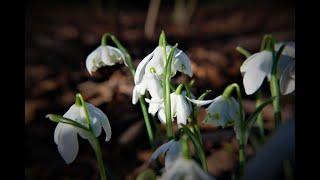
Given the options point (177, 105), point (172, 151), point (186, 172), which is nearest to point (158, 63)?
point (177, 105)

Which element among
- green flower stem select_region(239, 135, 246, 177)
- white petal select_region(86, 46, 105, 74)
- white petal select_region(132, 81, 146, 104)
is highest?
white petal select_region(86, 46, 105, 74)

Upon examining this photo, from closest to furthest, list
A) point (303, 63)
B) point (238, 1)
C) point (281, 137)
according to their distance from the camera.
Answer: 1. point (281, 137)
2. point (303, 63)
3. point (238, 1)

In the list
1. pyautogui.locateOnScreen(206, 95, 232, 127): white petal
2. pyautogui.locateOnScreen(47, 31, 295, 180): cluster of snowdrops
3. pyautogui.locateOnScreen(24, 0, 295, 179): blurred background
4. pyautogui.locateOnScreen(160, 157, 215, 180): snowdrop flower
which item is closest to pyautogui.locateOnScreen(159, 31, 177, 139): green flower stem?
pyautogui.locateOnScreen(47, 31, 295, 180): cluster of snowdrops

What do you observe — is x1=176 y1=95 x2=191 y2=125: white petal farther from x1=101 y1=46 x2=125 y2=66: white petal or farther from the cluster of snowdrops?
x1=101 y1=46 x2=125 y2=66: white petal

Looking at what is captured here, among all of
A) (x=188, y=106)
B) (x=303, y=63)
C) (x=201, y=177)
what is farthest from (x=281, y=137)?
(x=303, y=63)

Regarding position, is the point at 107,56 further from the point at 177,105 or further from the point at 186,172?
the point at 186,172

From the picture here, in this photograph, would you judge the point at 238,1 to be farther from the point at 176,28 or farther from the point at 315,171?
the point at 315,171

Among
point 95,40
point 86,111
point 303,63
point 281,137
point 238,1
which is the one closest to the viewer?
point 281,137
